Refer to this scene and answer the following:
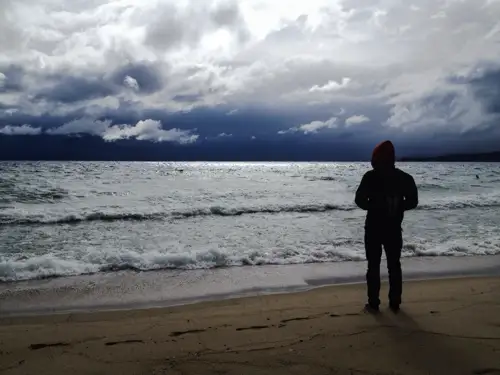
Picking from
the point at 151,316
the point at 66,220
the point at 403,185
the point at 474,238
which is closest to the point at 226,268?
the point at 151,316

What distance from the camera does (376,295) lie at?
15.3ft

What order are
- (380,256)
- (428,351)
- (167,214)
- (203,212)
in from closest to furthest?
(428,351)
(380,256)
(167,214)
(203,212)

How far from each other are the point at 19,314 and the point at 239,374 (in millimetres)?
3506

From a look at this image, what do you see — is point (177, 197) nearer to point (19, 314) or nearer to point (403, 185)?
point (19, 314)

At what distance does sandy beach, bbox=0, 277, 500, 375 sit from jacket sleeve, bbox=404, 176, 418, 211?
4.38ft

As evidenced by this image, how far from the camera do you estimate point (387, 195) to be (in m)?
4.35

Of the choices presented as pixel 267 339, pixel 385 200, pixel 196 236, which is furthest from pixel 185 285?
pixel 196 236

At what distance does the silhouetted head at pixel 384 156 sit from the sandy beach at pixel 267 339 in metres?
1.80

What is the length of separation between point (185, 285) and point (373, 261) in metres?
3.13

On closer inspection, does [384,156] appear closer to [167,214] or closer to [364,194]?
[364,194]

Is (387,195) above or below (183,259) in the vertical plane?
→ above

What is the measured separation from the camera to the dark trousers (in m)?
4.51

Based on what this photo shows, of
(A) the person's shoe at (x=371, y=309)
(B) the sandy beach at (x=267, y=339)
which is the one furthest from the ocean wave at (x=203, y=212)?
(A) the person's shoe at (x=371, y=309)

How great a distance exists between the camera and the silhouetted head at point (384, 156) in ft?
14.2
